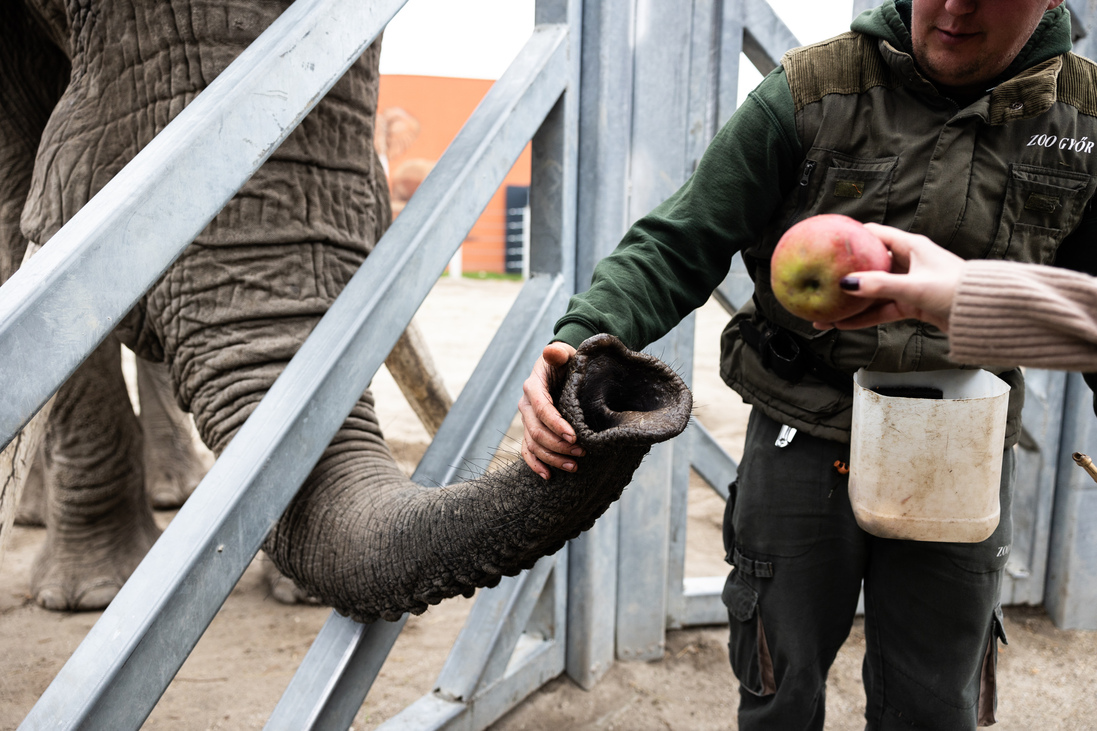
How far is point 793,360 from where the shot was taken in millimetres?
1655

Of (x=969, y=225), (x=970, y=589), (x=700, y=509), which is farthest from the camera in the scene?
(x=700, y=509)

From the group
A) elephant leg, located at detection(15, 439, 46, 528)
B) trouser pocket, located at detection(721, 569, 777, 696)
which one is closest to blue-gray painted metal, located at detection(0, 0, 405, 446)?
trouser pocket, located at detection(721, 569, 777, 696)

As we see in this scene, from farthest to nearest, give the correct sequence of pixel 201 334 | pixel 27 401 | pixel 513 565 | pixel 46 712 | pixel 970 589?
pixel 201 334
pixel 970 589
pixel 513 565
pixel 46 712
pixel 27 401

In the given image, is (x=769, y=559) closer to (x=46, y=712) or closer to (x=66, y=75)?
(x=46, y=712)

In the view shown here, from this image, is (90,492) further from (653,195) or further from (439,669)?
(653,195)

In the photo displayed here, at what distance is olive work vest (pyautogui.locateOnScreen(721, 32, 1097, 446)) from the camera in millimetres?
1443

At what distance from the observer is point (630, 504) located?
2695mm

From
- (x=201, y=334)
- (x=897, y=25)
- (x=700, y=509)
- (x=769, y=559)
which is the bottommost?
(x=700, y=509)

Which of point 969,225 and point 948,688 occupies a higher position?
point 969,225

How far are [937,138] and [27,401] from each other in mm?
1393

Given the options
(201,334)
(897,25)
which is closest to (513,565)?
(201,334)

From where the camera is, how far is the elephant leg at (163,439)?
418 cm

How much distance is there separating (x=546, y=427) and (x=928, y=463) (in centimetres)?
74

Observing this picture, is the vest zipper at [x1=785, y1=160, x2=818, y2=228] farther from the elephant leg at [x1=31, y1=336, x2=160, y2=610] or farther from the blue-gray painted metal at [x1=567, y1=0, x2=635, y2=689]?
the elephant leg at [x1=31, y1=336, x2=160, y2=610]
